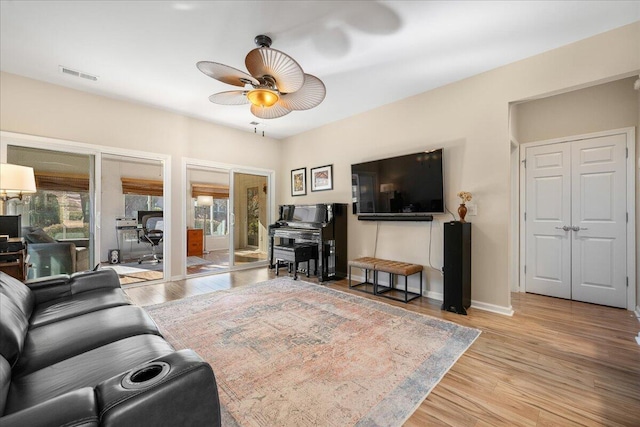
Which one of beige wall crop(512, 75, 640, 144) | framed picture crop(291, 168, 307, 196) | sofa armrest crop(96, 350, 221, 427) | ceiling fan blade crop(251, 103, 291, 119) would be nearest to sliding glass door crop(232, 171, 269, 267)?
framed picture crop(291, 168, 307, 196)

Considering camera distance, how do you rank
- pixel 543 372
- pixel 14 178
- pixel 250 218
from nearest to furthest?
1. pixel 543 372
2. pixel 14 178
3. pixel 250 218

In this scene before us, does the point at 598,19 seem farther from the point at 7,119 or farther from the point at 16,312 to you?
the point at 7,119

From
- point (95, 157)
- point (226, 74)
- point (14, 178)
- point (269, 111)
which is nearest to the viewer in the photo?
point (226, 74)

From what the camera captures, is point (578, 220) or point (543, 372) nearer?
point (543, 372)

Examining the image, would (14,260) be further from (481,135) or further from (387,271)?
(481,135)

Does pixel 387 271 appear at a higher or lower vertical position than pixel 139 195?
lower

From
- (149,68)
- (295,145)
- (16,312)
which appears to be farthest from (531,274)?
(149,68)

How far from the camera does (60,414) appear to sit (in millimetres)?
711

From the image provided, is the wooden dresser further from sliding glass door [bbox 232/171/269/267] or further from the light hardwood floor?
the light hardwood floor

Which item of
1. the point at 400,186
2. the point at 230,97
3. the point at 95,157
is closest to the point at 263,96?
the point at 230,97

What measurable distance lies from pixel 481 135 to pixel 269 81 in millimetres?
2457

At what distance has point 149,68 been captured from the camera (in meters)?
3.12

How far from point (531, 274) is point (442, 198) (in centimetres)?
179

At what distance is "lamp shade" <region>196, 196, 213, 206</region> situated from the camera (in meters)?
7.08
